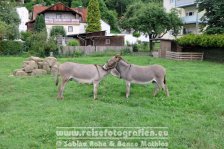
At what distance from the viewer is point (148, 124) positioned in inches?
331

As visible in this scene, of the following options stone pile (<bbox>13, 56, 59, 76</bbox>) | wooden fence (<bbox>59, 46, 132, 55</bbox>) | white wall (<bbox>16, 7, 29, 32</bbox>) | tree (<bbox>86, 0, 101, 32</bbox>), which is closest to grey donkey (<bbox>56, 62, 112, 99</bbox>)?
stone pile (<bbox>13, 56, 59, 76</bbox>)

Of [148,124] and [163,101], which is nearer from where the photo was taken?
[148,124]

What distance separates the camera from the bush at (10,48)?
121ft

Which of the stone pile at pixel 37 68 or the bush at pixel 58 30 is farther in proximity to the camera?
the bush at pixel 58 30

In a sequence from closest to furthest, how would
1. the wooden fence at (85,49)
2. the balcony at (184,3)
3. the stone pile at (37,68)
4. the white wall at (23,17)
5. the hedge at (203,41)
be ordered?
the stone pile at (37,68) < the hedge at (203,41) < the wooden fence at (85,49) < the balcony at (184,3) < the white wall at (23,17)

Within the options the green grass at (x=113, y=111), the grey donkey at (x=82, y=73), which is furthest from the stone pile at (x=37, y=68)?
the grey donkey at (x=82, y=73)

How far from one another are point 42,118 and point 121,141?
2.72m

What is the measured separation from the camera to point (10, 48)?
37.2 m

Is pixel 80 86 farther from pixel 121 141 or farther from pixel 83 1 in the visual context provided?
pixel 83 1

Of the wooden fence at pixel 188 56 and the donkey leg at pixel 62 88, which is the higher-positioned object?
the wooden fence at pixel 188 56

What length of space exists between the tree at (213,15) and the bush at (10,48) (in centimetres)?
2003

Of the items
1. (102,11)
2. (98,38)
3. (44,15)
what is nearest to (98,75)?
(98,38)

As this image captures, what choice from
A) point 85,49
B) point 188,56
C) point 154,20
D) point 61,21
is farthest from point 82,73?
point 61,21

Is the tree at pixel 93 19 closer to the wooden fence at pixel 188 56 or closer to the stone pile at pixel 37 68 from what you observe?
the wooden fence at pixel 188 56
